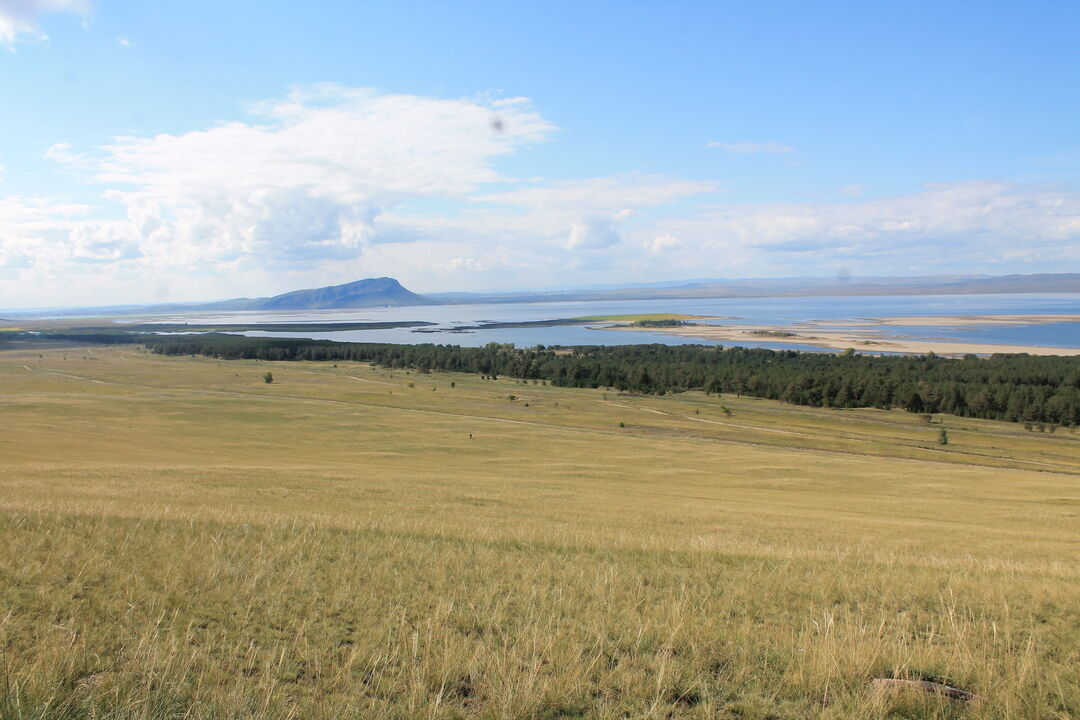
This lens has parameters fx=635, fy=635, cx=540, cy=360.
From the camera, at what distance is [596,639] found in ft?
20.5

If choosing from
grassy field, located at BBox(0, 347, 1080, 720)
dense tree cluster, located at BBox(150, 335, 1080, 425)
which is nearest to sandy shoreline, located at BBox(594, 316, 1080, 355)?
dense tree cluster, located at BBox(150, 335, 1080, 425)

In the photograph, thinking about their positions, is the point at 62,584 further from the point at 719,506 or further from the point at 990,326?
the point at 990,326

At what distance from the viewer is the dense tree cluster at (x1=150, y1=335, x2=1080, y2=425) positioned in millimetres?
82250

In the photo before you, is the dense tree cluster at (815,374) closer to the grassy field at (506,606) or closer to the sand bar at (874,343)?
the sand bar at (874,343)

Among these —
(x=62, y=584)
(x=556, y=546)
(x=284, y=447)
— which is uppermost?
(x=62, y=584)

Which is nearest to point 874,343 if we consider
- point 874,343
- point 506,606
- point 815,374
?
point 874,343

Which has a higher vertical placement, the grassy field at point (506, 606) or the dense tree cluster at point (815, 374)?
the grassy field at point (506, 606)

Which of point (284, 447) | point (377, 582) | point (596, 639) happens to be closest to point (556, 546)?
point (377, 582)

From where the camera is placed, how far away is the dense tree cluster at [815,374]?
82250 mm

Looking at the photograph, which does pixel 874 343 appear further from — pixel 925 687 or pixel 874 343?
pixel 925 687

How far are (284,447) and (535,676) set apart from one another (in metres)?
42.3

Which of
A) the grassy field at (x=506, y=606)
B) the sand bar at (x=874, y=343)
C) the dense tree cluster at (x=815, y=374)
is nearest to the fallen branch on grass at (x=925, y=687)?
the grassy field at (x=506, y=606)

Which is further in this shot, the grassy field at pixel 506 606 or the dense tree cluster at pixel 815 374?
the dense tree cluster at pixel 815 374

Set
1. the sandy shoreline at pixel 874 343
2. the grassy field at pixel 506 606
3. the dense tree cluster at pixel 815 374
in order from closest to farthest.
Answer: the grassy field at pixel 506 606, the dense tree cluster at pixel 815 374, the sandy shoreline at pixel 874 343
